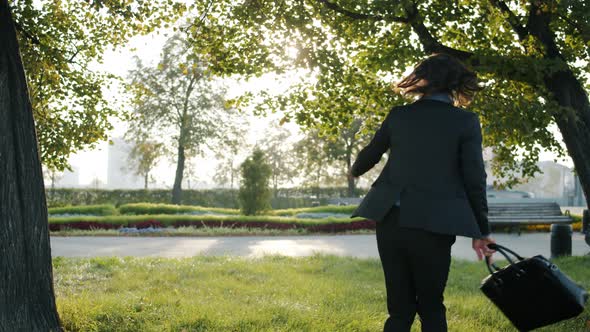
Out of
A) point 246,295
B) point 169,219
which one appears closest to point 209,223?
point 169,219

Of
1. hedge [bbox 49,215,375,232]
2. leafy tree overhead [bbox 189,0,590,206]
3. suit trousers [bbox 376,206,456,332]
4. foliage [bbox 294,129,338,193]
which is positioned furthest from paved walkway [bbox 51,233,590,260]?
foliage [bbox 294,129,338,193]

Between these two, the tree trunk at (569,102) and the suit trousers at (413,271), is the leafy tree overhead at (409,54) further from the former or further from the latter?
the suit trousers at (413,271)

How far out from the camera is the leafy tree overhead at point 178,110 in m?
31.6

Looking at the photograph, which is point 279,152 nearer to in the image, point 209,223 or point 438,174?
point 209,223

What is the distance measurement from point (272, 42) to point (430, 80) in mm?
4271

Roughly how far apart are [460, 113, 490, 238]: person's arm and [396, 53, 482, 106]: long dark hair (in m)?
0.21

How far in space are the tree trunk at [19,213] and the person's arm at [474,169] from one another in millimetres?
3247

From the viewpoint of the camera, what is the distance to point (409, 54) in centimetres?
659

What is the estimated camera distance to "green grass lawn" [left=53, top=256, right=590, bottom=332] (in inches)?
192

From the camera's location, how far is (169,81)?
105 feet

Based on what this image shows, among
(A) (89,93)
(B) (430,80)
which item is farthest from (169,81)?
(B) (430,80)

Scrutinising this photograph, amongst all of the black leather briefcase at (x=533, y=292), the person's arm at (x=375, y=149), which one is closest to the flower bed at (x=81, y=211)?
the person's arm at (x=375, y=149)

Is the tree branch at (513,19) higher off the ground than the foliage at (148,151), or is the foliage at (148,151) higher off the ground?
the foliage at (148,151)

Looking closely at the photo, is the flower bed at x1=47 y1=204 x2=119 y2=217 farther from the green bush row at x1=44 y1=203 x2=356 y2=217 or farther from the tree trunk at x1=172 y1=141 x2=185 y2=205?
the tree trunk at x1=172 y1=141 x2=185 y2=205
